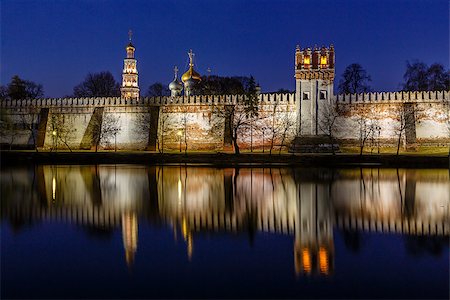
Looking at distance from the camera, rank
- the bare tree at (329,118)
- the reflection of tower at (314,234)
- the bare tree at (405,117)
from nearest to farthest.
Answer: the reflection of tower at (314,234)
the bare tree at (405,117)
the bare tree at (329,118)

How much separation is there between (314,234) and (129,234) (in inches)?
158

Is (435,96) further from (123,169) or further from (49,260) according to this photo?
(49,260)

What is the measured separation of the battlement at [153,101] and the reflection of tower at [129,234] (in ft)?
82.5

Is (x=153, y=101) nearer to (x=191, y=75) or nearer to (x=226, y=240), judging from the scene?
(x=191, y=75)

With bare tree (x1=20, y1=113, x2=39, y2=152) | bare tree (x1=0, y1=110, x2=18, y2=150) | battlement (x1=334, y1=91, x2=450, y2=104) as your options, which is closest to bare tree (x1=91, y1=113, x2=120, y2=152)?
bare tree (x1=20, y1=113, x2=39, y2=152)

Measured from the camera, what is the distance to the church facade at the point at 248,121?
115 feet

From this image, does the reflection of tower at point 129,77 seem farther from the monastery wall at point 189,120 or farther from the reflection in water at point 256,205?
the reflection in water at point 256,205

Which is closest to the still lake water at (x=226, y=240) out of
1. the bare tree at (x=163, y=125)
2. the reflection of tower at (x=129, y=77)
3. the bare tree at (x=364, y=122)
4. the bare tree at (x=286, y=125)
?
the bare tree at (x=364, y=122)

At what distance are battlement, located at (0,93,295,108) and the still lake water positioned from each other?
18306 millimetres

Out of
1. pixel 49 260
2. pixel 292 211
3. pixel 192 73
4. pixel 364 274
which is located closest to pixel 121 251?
pixel 49 260

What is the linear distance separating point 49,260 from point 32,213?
4938 millimetres

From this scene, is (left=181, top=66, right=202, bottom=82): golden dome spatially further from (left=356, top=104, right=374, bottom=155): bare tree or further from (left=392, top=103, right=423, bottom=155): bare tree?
(left=392, top=103, right=423, bottom=155): bare tree

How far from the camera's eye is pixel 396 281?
316 inches

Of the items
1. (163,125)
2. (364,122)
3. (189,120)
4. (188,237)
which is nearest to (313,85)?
(364,122)
